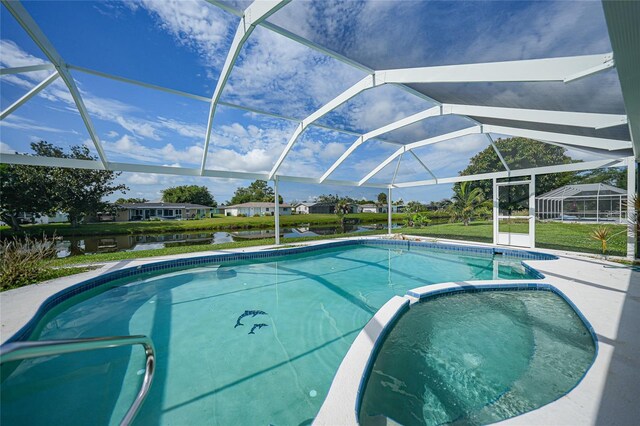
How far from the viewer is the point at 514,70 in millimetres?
3943

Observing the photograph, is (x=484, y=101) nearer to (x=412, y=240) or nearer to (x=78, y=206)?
(x=412, y=240)

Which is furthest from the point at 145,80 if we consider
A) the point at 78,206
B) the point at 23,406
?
the point at 78,206

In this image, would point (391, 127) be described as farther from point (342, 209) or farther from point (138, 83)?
point (342, 209)

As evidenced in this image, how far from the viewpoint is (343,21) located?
4332 mm

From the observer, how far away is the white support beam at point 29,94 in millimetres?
5845

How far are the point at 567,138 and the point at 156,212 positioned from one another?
46.2 m

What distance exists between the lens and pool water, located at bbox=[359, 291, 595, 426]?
2707 mm

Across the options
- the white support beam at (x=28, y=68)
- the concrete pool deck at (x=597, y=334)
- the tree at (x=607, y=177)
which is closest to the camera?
the concrete pool deck at (x=597, y=334)

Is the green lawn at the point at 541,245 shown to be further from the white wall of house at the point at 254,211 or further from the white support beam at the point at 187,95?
the white wall of house at the point at 254,211

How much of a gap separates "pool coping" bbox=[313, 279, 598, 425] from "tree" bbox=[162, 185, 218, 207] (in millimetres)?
53010

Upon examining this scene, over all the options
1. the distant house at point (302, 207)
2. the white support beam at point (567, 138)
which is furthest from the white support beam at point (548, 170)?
the distant house at point (302, 207)

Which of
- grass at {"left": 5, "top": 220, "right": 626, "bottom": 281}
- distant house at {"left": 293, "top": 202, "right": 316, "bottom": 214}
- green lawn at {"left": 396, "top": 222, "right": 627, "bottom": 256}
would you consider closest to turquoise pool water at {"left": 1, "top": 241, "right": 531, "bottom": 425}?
grass at {"left": 5, "top": 220, "right": 626, "bottom": 281}

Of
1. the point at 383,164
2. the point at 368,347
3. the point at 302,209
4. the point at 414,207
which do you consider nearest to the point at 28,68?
the point at 368,347

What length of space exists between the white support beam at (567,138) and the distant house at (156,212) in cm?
3946
